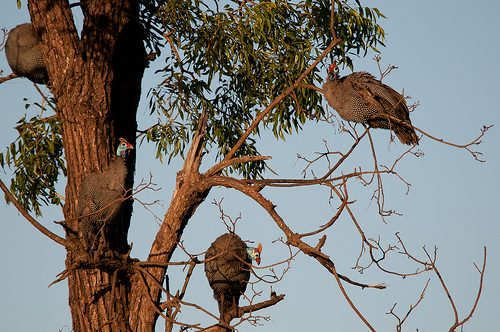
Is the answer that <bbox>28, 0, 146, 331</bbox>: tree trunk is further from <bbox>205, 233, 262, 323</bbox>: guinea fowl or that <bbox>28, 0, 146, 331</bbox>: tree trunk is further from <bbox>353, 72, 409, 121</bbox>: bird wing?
<bbox>353, 72, 409, 121</bbox>: bird wing

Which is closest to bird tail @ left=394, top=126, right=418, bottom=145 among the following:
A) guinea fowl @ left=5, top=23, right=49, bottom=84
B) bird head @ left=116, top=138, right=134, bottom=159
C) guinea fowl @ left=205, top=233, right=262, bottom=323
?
guinea fowl @ left=205, top=233, right=262, bottom=323

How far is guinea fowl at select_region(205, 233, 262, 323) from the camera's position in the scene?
18.7 feet

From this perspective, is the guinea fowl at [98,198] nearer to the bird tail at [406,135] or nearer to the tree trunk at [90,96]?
the tree trunk at [90,96]

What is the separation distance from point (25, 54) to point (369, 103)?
3.09 m

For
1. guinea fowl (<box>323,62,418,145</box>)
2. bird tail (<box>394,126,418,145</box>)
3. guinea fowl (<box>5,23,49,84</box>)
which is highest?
guinea fowl (<box>5,23,49,84</box>)

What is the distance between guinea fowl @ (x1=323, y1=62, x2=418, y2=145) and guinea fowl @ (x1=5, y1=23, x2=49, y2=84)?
2.61m

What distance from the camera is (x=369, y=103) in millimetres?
4852

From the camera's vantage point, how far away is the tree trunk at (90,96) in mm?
4371

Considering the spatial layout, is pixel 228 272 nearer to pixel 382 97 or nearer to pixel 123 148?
pixel 123 148

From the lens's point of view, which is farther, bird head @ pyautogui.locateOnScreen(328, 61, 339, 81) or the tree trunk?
bird head @ pyautogui.locateOnScreen(328, 61, 339, 81)

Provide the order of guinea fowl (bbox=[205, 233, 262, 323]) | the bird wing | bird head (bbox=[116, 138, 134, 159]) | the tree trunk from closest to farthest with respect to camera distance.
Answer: the tree trunk
bird head (bbox=[116, 138, 134, 159])
the bird wing
guinea fowl (bbox=[205, 233, 262, 323])

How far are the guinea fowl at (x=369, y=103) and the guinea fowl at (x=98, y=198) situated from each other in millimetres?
1913

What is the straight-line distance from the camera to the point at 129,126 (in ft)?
16.3

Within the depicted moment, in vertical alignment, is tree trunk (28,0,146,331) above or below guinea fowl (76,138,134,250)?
above
